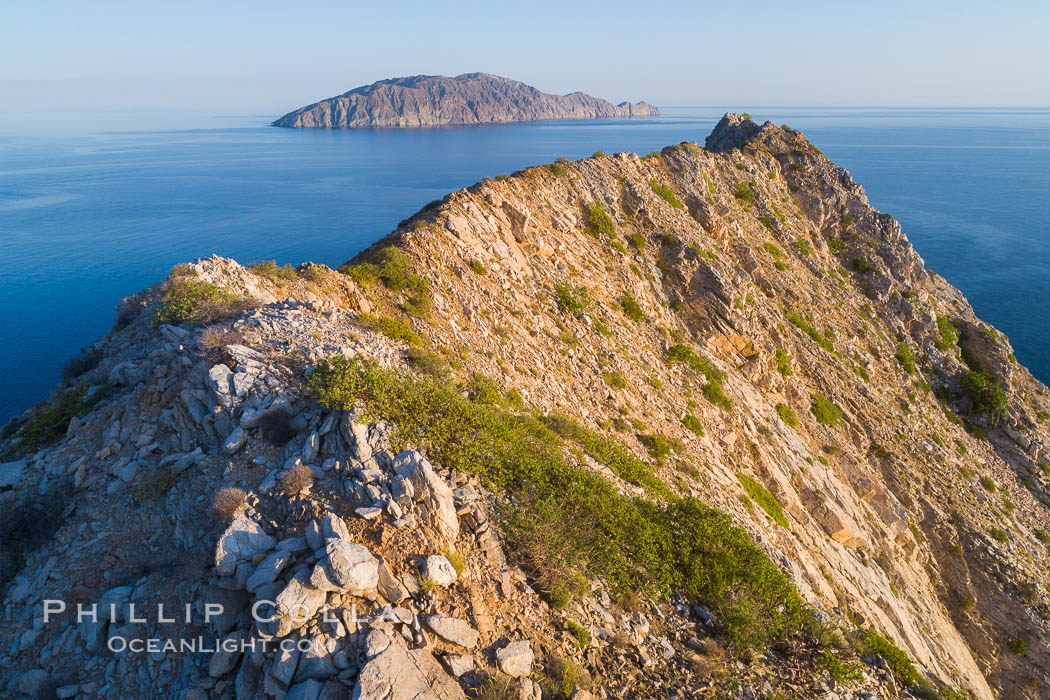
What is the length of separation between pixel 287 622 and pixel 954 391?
5170 cm

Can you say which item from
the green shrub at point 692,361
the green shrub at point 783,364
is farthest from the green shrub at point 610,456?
the green shrub at point 783,364

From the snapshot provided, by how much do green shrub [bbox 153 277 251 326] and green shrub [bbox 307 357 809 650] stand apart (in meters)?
5.57

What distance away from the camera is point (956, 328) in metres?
45.6

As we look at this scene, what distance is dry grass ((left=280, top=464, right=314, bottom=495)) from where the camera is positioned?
9.93 metres

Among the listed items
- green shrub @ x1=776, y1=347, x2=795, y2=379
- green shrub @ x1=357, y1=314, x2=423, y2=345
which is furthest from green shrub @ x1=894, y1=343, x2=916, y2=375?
green shrub @ x1=357, y1=314, x2=423, y2=345

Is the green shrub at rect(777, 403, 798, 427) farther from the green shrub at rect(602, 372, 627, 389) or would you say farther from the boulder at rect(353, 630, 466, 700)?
the boulder at rect(353, 630, 466, 700)

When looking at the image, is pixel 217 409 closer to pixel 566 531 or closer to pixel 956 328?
pixel 566 531

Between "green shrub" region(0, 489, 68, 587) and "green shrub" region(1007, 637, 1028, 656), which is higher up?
"green shrub" region(0, 489, 68, 587)

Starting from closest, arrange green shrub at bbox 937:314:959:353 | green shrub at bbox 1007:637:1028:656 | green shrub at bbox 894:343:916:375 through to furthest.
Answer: green shrub at bbox 1007:637:1028:656, green shrub at bbox 894:343:916:375, green shrub at bbox 937:314:959:353

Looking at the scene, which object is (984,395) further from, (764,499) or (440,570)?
(440,570)

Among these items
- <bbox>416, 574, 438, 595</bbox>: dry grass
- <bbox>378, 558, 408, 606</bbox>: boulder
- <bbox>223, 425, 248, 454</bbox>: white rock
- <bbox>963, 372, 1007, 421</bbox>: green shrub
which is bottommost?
<bbox>963, 372, 1007, 421</bbox>: green shrub

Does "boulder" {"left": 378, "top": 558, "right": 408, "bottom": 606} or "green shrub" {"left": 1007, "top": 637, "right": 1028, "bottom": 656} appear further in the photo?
"green shrub" {"left": 1007, "top": 637, "right": 1028, "bottom": 656}

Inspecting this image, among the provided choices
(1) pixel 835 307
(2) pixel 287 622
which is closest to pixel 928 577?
(1) pixel 835 307

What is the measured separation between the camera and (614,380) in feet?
80.4
